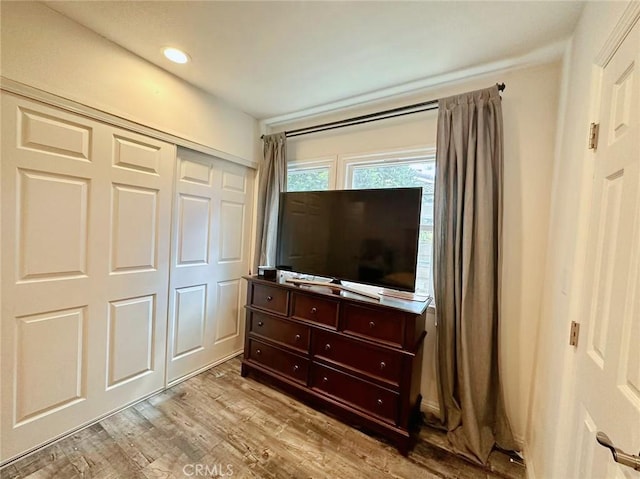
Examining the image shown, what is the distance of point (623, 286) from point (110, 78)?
273 cm

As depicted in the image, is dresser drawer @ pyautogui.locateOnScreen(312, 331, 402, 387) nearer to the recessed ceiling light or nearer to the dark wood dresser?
the dark wood dresser

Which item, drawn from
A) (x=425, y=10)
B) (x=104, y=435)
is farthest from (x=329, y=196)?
(x=104, y=435)

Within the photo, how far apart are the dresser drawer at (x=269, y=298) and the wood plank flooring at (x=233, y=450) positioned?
0.73m

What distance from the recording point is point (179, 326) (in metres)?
2.35

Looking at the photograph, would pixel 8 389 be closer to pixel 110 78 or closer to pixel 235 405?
pixel 235 405

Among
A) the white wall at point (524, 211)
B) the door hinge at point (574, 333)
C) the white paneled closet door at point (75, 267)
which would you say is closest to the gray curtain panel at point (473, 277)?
→ the white wall at point (524, 211)

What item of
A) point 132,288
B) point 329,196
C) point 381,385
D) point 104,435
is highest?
point 329,196

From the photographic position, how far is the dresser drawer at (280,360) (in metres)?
2.10

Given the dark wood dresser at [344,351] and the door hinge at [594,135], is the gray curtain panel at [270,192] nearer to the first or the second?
the dark wood dresser at [344,351]

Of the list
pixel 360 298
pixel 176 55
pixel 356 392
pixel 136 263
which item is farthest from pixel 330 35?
pixel 356 392

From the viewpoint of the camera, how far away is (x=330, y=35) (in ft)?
5.23

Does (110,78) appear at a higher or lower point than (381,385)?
higher

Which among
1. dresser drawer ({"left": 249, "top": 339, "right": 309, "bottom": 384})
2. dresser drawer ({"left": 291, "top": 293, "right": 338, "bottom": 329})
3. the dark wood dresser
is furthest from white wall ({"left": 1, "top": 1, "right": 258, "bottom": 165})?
dresser drawer ({"left": 249, "top": 339, "right": 309, "bottom": 384})

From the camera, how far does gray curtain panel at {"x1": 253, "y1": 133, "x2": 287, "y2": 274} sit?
2.70m
